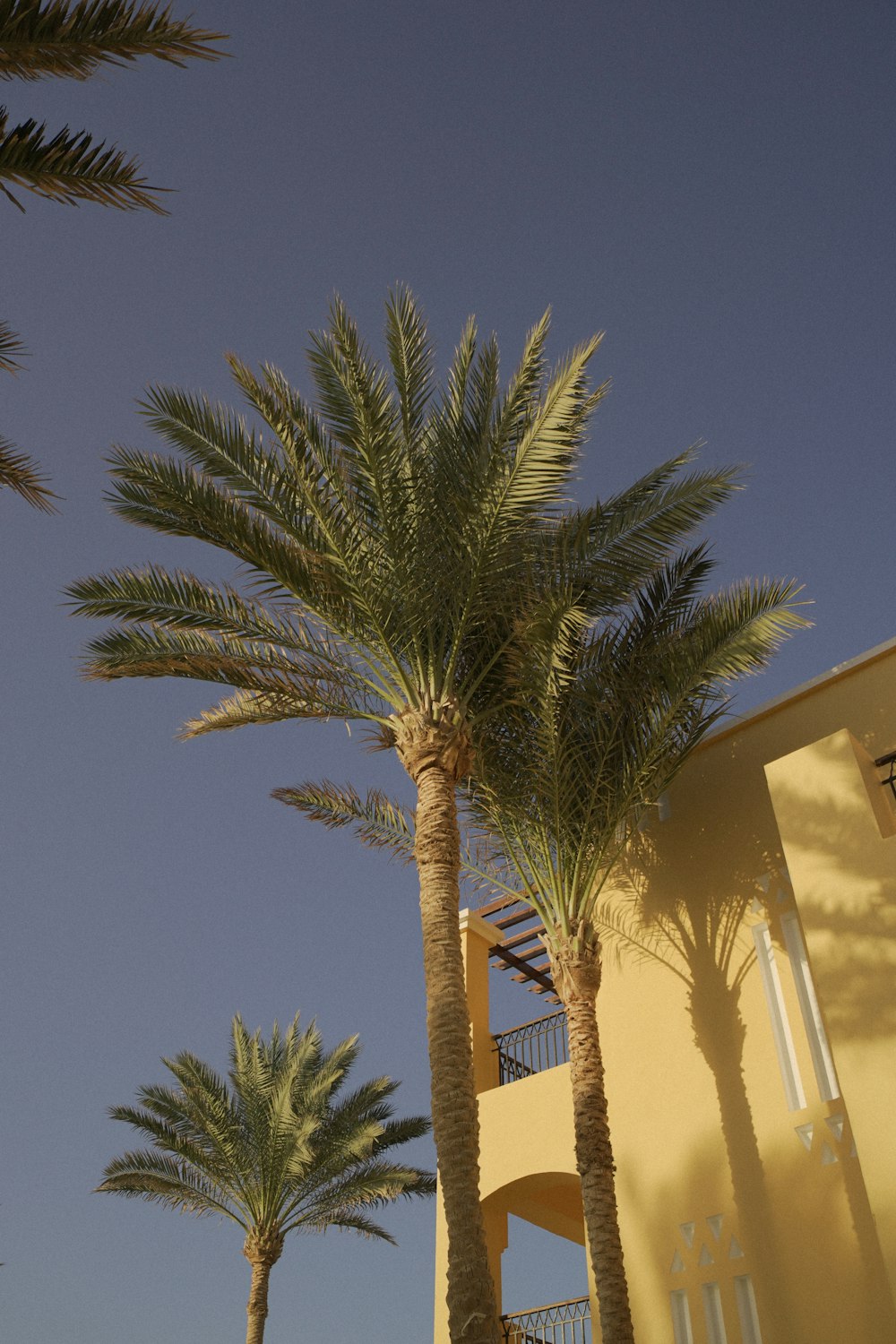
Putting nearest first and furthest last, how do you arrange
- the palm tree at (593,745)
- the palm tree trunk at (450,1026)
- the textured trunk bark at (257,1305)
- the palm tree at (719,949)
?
the palm tree trunk at (450,1026) < the palm tree at (719,949) < the palm tree at (593,745) < the textured trunk bark at (257,1305)

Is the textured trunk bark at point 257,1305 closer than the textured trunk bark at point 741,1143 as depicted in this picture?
No

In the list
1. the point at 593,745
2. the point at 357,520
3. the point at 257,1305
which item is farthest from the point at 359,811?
the point at 257,1305

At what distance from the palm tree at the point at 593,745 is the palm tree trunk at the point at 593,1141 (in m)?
0.02

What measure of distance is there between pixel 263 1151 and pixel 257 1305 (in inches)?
95.3

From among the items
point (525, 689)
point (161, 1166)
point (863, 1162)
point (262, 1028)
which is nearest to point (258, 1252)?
point (161, 1166)

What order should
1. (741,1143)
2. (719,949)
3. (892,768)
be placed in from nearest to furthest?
(892,768)
(741,1143)
(719,949)

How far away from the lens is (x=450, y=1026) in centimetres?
877

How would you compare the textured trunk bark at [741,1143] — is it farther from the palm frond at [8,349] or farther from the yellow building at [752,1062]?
the palm frond at [8,349]

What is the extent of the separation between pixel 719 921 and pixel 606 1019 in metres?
1.83

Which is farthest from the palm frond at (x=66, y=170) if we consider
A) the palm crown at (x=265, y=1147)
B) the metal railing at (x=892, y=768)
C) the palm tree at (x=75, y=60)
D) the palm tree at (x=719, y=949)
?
the palm crown at (x=265, y=1147)

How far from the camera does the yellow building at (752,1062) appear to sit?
8.67 metres

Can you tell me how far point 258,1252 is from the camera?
18719 mm

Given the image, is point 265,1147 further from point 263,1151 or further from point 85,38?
point 85,38

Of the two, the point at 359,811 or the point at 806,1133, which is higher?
the point at 359,811
